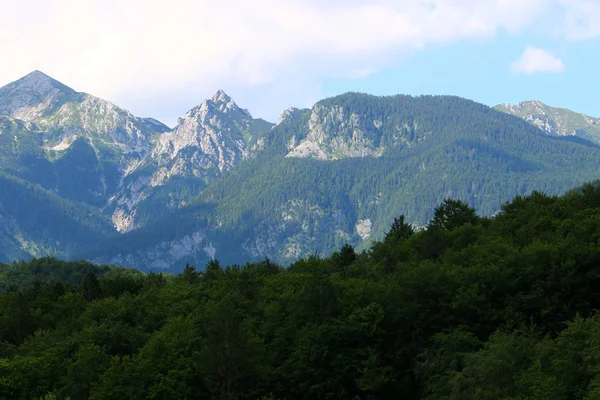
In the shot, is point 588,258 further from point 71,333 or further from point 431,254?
point 71,333

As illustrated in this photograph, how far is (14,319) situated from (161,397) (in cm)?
4394

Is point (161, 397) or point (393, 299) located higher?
point (393, 299)

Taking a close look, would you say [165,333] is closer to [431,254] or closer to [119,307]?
[119,307]

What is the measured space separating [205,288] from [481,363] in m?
67.3

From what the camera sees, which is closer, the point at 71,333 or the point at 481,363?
the point at 481,363

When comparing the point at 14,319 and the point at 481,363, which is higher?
the point at 14,319

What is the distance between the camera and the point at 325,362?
8912 cm

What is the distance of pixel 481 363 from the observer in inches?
2936

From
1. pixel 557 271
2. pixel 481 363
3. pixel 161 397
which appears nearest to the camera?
pixel 481 363

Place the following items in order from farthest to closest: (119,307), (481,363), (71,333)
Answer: (119,307) → (71,333) → (481,363)

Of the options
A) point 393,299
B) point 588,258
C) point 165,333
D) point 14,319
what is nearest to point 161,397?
point 165,333

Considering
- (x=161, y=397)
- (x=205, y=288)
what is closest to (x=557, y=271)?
(x=161, y=397)

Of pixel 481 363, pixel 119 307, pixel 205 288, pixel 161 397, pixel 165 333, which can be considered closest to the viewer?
pixel 481 363

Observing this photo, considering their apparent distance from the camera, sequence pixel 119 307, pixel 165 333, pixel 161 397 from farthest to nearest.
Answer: pixel 119 307
pixel 165 333
pixel 161 397
